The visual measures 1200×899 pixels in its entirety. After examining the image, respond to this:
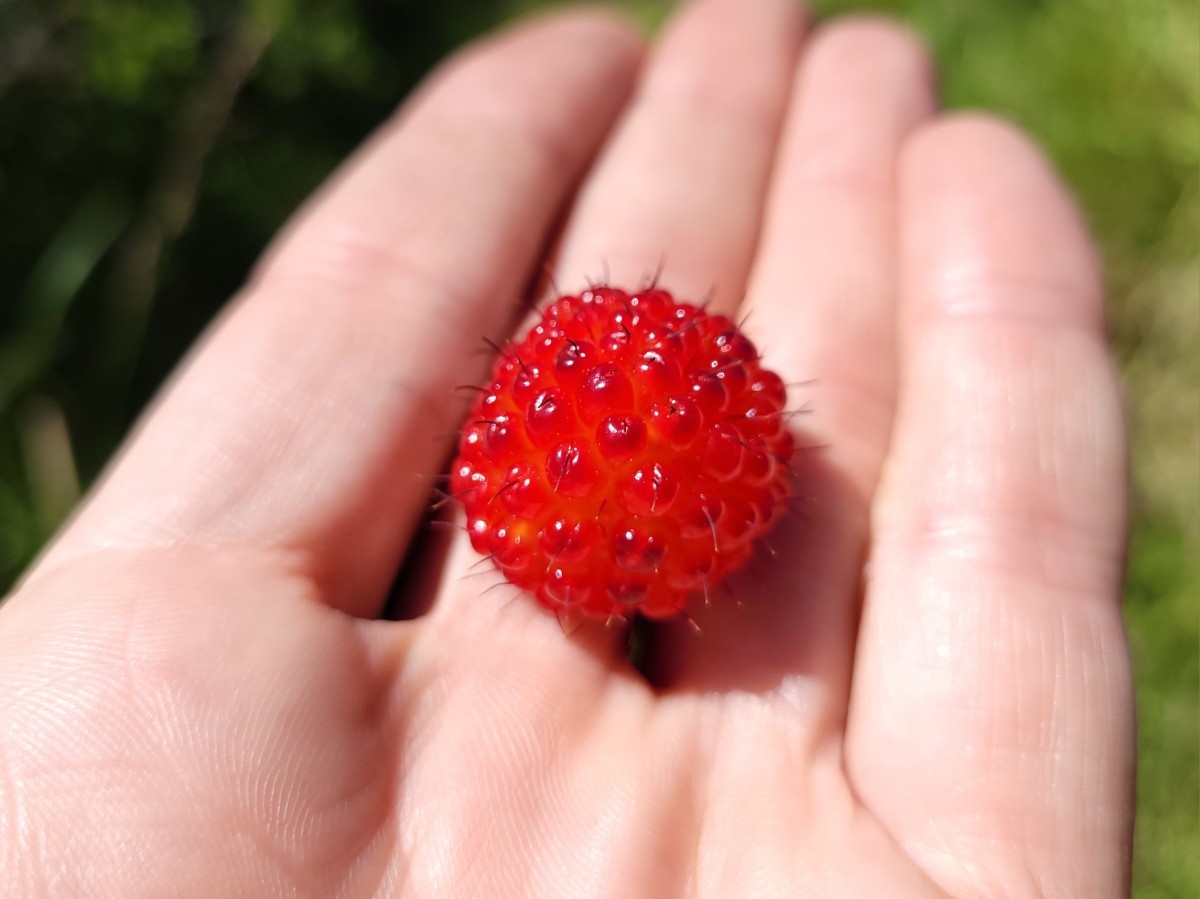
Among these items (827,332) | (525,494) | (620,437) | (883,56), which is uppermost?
(883,56)

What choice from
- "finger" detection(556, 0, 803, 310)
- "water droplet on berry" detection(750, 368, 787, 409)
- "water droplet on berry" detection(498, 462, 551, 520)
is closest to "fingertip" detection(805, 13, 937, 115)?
"finger" detection(556, 0, 803, 310)

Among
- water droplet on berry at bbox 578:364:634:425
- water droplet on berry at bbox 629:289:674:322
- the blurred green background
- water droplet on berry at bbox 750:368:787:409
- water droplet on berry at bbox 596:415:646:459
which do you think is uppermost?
water droplet on berry at bbox 629:289:674:322

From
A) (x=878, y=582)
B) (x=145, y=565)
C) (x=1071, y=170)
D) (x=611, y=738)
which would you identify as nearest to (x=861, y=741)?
(x=878, y=582)

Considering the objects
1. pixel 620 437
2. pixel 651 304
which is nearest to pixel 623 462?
pixel 620 437

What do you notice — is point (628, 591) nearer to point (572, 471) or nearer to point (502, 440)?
point (572, 471)

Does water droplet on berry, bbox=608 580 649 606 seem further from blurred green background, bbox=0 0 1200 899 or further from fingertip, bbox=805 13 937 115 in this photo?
blurred green background, bbox=0 0 1200 899

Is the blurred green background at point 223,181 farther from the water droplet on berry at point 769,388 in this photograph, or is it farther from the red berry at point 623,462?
the red berry at point 623,462

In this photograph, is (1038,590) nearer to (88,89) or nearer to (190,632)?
(190,632)
